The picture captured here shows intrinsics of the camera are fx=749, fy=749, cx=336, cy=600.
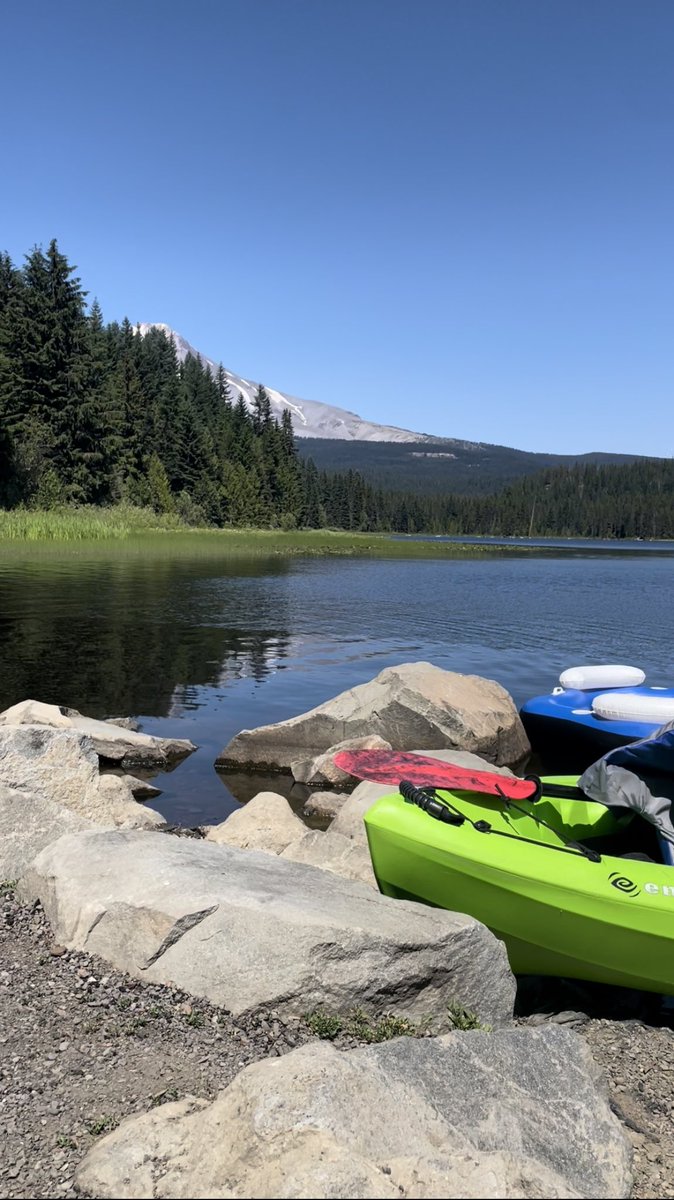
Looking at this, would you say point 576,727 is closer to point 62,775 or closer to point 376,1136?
point 62,775

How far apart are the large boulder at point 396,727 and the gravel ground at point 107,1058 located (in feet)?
22.2

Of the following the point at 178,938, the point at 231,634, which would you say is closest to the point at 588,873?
the point at 178,938

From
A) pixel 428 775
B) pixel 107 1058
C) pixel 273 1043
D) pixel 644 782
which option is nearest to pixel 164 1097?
pixel 107 1058

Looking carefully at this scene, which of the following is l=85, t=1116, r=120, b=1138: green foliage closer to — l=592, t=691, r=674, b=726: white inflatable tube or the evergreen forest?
l=592, t=691, r=674, b=726: white inflatable tube

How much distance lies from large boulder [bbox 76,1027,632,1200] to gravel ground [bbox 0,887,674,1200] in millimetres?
352

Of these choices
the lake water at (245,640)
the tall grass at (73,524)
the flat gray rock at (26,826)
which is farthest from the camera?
the tall grass at (73,524)

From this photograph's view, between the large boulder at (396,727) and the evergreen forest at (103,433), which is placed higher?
the evergreen forest at (103,433)

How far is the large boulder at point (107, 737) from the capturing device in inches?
440

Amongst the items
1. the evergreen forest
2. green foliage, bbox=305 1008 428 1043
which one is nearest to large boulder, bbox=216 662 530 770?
green foliage, bbox=305 1008 428 1043

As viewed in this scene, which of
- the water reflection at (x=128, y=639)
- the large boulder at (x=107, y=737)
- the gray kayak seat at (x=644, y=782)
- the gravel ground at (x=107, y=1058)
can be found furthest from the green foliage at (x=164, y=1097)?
the water reflection at (x=128, y=639)

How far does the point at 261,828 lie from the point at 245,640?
1536 cm

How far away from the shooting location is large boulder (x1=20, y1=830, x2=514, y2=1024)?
15.0 feet

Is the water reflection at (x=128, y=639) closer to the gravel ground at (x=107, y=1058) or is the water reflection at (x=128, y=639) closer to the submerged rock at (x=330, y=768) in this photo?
the submerged rock at (x=330, y=768)

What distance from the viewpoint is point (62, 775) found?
7.66 metres
